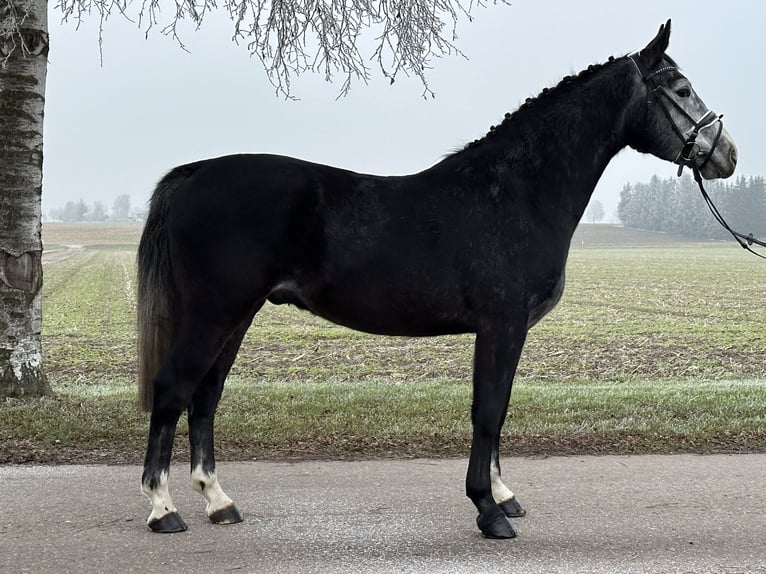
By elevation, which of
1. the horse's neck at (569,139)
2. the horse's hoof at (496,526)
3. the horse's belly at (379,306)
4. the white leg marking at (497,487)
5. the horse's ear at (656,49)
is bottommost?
the horse's hoof at (496,526)

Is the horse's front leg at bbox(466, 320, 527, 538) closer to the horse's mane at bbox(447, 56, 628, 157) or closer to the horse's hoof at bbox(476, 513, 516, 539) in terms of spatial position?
the horse's hoof at bbox(476, 513, 516, 539)

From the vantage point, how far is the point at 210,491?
4543 millimetres

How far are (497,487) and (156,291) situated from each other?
232cm

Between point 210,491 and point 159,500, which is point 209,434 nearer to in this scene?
point 210,491

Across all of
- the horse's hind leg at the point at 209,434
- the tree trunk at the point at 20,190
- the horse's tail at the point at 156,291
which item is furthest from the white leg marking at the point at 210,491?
the tree trunk at the point at 20,190

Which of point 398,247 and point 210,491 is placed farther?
point 210,491

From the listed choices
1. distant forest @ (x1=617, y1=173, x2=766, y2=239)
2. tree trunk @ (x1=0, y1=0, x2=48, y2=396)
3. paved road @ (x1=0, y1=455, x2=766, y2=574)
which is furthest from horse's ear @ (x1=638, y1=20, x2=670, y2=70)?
distant forest @ (x1=617, y1=173, x2=766, y2=239)

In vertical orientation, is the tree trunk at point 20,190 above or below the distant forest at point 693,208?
below

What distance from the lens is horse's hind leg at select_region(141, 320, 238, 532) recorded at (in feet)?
14.0

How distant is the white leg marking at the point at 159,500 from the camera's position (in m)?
4.30

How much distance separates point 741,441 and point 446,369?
6141mm

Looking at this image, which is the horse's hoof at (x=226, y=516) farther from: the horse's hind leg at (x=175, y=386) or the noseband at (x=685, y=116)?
the noseband at (x=685, y=116)

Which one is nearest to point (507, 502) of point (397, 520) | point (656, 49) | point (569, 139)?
point (397, 520)

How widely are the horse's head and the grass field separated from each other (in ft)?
8.07
